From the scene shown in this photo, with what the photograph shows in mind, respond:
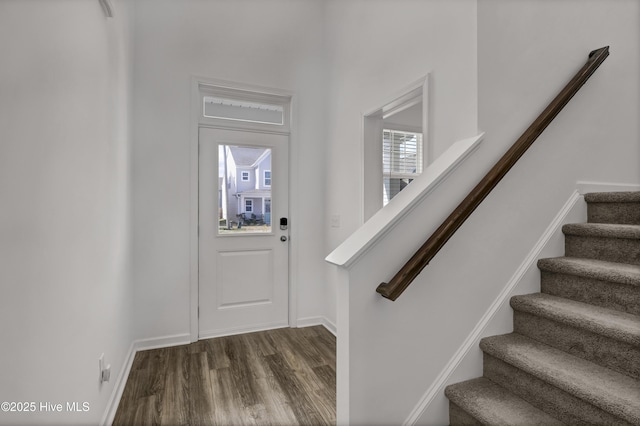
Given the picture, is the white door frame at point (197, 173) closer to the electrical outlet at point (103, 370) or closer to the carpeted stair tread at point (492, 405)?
the electrical outlet at point (103, 370)

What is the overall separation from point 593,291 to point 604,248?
0.30 m

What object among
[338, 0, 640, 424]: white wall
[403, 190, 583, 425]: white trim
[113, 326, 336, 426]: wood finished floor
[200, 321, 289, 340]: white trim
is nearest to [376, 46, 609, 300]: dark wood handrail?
[338, 0, 640, 424]: white wall

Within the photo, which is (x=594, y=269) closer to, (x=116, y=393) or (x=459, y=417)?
(x=459, y=417)

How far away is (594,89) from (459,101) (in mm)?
836

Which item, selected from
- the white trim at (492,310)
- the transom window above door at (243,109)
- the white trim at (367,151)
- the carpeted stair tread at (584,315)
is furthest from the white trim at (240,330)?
the carpeted stair tread at (584,315)

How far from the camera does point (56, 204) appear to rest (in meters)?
1.13

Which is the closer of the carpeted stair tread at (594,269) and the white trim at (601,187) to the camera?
the carpeted stair tread at (594,269)

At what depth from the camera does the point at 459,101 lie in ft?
6.20

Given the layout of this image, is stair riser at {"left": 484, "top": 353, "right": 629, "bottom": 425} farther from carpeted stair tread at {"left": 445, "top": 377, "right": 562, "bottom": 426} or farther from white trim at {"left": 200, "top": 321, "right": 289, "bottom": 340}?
white trim at {"left": 200, "top": 321, "right": 289, "bottom": 340}

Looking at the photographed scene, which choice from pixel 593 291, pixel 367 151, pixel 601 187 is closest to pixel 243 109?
pixel 367 151

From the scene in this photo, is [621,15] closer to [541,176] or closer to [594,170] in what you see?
[594,170]

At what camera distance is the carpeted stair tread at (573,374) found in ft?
3.66

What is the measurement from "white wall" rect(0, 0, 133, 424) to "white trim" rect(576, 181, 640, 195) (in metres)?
2.51

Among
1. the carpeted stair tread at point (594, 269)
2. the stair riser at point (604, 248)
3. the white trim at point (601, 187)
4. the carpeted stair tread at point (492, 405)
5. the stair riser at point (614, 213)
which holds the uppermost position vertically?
the white trim at point (601, 187)
